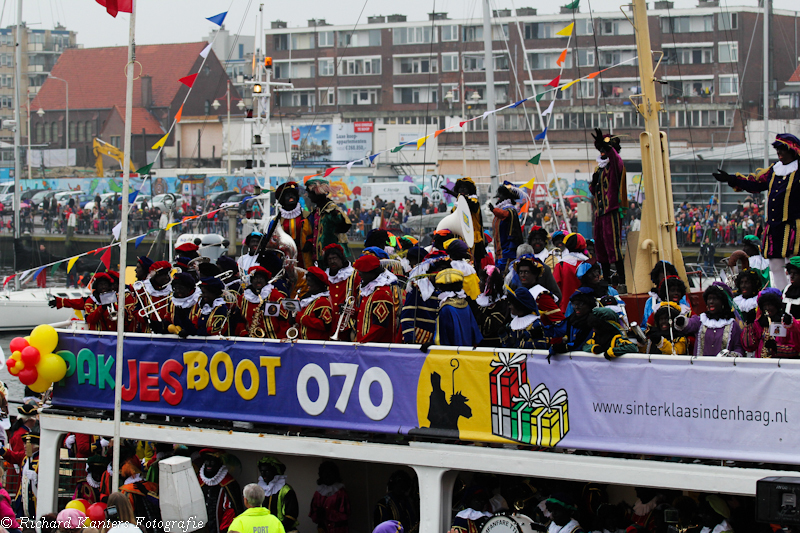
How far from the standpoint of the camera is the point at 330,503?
339 inches

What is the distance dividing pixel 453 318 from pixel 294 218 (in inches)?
163

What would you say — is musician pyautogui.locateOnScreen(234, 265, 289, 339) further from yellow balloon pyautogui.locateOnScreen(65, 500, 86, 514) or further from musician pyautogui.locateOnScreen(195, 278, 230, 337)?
yellow balloon pyautogui.locateOnScreen(65, 500, 86, 514)

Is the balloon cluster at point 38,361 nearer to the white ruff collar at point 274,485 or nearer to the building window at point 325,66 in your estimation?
the white ruff collar at point 274,485

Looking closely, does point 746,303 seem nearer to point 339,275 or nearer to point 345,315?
point 345,315

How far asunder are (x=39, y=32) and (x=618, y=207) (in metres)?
111

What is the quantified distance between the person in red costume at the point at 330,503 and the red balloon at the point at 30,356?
3.49 meters

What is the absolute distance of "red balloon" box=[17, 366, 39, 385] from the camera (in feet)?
31.8

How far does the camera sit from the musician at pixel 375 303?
26.8 ft

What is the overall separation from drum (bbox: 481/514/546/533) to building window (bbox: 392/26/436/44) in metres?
66.1

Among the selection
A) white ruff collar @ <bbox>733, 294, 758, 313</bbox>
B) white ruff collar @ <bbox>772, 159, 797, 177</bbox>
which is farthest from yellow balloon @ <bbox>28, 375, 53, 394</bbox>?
white ruff collar @ <bbox>772, 159, 797, 177</bbox>

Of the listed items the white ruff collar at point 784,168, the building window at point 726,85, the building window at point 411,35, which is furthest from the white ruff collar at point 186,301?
the building window at point 411,35

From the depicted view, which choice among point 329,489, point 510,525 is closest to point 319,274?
point 329,489

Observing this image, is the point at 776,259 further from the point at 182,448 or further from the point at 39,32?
the point at 39,32

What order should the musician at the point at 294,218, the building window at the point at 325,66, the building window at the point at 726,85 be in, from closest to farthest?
the musician at the point at 294,218 < the building window at the point at 726,85 < the building window at the point at 325,66
